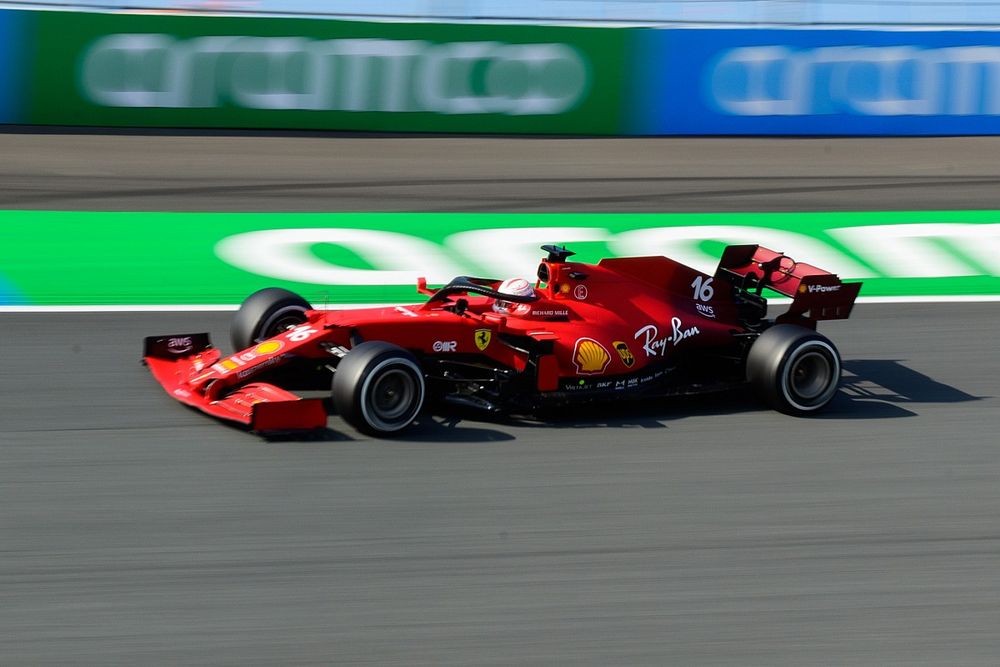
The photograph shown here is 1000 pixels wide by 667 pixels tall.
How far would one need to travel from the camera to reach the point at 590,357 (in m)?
7.98

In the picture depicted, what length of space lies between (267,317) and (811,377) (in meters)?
3.40

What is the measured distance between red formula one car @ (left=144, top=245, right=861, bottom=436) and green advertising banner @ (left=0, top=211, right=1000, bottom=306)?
9.54ft

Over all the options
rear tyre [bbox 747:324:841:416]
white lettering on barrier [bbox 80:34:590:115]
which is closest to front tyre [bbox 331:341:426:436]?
rear tyre [bbox 747:324:841:416]

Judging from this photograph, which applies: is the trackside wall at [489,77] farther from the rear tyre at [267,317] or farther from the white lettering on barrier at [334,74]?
the rear tyre at [267,317]

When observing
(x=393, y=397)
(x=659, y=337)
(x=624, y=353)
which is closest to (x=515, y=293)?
(x=624, y=353)

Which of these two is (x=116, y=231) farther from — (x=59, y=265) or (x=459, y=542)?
(x=459, y=542)

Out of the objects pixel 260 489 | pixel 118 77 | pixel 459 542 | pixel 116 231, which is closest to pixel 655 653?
pixel 459 542

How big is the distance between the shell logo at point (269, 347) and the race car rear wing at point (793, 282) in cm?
307

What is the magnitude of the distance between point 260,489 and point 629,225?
7.55 m

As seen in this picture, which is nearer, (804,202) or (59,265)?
(59,265)

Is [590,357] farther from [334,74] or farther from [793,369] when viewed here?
[334,74]

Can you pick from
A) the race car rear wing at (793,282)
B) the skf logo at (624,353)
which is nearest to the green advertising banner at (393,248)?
the race car rear wing at (793,282)

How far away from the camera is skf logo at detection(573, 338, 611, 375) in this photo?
7.94 metres

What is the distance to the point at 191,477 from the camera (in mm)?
6785
